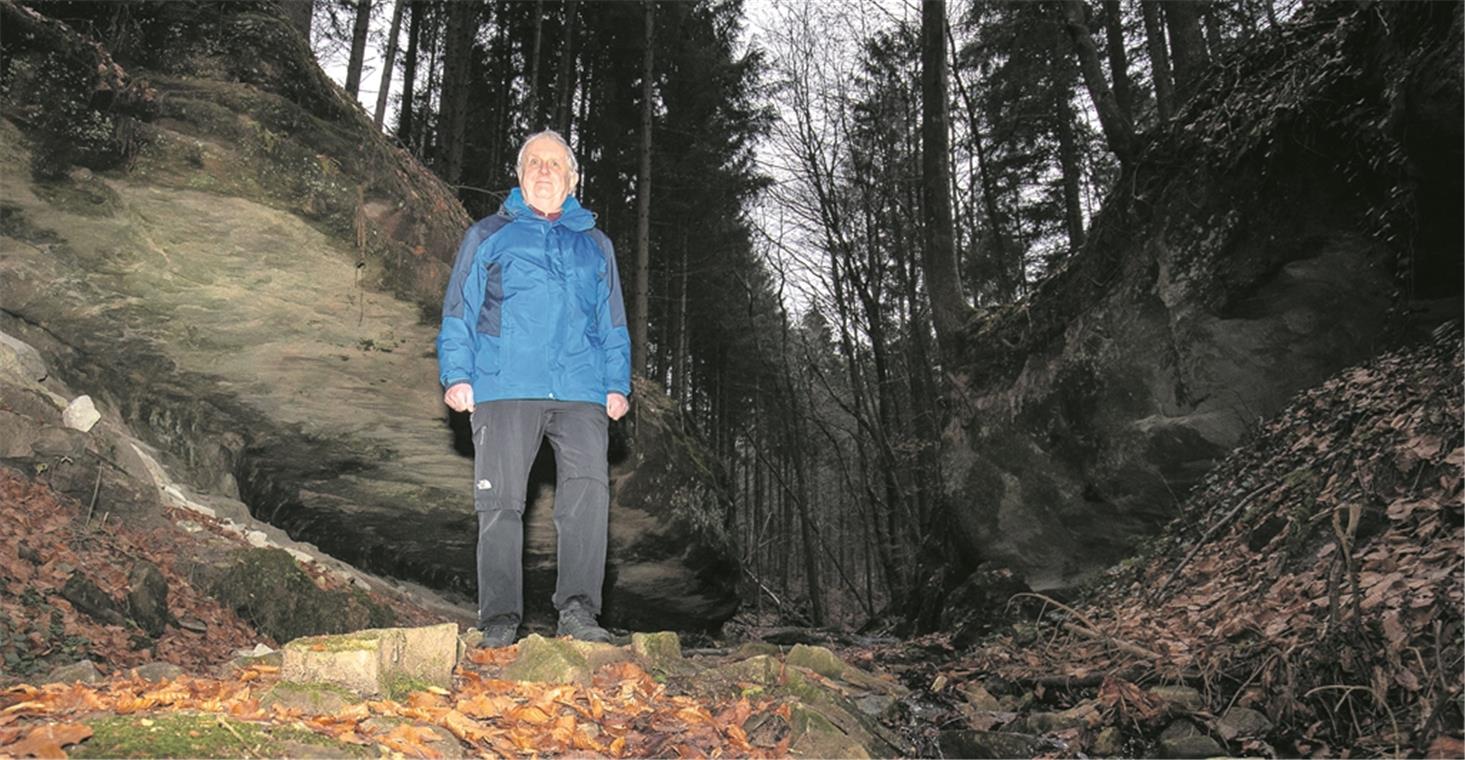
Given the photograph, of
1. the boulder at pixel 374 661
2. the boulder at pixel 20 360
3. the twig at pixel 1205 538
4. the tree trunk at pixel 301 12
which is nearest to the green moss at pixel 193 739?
the boulder at pixel 374 661

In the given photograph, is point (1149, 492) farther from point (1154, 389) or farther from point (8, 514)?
point (8, 514)

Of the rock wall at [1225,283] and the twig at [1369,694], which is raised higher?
the rock wall at [1225,283]

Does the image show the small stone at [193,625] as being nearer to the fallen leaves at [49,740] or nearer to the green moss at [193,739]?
the green moss at [193,739]

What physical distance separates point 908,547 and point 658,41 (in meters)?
14.3

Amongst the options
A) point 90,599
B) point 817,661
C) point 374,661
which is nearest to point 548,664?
point 374,661

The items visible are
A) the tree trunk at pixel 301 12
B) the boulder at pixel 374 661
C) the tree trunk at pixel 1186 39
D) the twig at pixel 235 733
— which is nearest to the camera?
the twig at pixel 235 733

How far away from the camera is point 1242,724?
3764 mm

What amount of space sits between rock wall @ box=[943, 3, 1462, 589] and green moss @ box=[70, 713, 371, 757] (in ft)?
23.8

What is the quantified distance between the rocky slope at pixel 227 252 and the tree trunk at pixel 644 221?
7289 millimetres

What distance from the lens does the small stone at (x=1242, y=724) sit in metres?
3.71

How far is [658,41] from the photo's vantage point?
20.6 m

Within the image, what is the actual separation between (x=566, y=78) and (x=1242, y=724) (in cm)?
1770

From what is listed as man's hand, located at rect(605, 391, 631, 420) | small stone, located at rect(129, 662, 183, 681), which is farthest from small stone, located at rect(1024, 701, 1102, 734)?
small stone, located at rect(129, 662, 183, 681)

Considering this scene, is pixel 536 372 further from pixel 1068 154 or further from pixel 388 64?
pixel 1068 154
